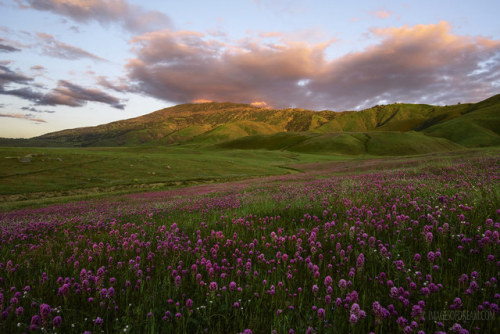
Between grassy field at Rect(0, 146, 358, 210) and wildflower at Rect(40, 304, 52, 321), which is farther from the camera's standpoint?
grassy field at Rect(0, 146, 358, 210)

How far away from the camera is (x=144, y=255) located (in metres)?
4.56

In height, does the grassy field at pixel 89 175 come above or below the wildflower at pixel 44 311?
below

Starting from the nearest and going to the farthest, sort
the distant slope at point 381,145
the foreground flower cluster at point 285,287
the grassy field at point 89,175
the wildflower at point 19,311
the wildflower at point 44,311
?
1. the wildflower at point 44,311
2. the foreground flower cluster at point 285,287
3. the wildflower at point 19,311
4. the grassy field at point 89,175
5. the distant slope at point 381,145

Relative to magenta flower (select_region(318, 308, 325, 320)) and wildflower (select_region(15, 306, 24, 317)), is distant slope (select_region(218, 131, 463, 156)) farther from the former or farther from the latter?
wildflower (select_region(15, 306, 24, 317))

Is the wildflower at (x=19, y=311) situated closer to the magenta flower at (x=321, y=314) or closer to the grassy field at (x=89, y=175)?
the magenta flower at (x=321, y=314)

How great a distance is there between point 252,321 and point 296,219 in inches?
173

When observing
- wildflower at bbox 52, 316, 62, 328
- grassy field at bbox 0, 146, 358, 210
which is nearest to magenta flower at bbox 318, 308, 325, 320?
wildflower at bbox 52, 316, 62, 328

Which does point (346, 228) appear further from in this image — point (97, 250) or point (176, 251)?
point (97, 250)

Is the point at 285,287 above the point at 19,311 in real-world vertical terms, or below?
below

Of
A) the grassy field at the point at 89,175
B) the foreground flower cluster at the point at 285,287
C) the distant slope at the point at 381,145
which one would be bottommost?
the grassy field at the point at 89,175

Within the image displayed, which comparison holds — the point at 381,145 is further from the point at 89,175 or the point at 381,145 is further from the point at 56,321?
the point at 56,321

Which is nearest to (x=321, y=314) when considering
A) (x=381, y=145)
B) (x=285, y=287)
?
(x=285, y=287)

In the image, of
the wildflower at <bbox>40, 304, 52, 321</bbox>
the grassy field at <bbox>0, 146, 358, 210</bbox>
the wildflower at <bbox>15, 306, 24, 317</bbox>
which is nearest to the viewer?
the wildflower at <bbox>40, 304, 52, 321</bbox>

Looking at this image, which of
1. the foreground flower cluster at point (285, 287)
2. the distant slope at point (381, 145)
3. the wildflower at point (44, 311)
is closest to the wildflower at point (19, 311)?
the foreground flower cluster at point (285, 287)
